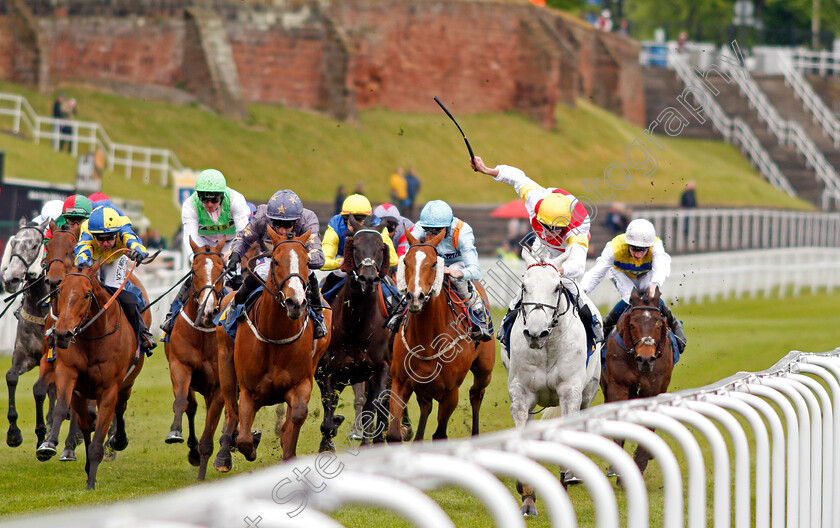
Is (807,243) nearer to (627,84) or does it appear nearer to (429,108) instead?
(429,108)

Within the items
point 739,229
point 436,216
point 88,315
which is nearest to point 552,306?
point 436,216

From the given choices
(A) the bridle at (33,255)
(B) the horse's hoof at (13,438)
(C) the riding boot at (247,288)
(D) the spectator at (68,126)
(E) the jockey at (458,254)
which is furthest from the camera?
(D) the spectator at (68,126)

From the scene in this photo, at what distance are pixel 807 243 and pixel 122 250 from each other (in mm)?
26112

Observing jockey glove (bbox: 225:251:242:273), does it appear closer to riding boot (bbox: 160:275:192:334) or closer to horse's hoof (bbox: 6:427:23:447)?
riding boot (bbox: 160:275:192:334)

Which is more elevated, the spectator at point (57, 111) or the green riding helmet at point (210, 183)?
the green riding helmet at point (210, 183)

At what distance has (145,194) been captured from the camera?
3109 cm

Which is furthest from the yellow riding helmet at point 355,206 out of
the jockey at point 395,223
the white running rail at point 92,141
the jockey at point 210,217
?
the white running rail at point 92,141

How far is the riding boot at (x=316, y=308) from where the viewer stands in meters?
8.68

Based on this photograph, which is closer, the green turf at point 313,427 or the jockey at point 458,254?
the green turf at point 313,427

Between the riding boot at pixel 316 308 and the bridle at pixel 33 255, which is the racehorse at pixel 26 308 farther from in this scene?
the riding boot at pixel 316 308

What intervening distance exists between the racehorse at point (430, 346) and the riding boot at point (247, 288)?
1020 mm

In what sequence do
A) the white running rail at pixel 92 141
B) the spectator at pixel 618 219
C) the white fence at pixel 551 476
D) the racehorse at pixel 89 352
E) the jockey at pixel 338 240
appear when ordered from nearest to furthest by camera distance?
the white fence at pixel 551 476, the racehorse at pixel 89 352, the jockey at pixel 338 240, the spectator at pixel 618 219, the white running rail at pixel 92 141

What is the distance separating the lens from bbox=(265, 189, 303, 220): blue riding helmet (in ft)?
29.1

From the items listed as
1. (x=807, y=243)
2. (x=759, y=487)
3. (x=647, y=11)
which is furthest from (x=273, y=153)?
(x=647, y=11)
